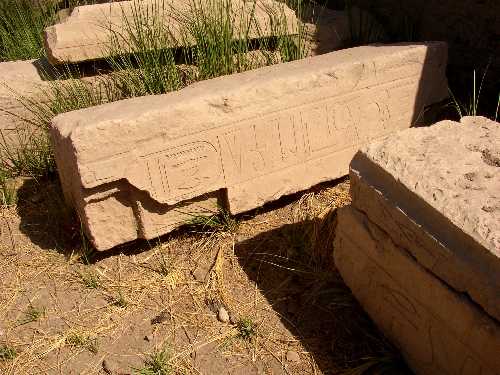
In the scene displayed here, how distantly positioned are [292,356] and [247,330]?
0.74 feet

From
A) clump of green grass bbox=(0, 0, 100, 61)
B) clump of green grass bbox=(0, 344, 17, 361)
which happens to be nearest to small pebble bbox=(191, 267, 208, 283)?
clump of green grass bbox=(0, 344, 17, 361)

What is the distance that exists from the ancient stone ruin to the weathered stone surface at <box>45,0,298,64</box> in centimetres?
163

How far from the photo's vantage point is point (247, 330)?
7.86 feet

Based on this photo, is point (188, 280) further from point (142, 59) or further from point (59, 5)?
point (59, 5)

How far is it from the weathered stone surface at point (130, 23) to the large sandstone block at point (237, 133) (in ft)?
2.40

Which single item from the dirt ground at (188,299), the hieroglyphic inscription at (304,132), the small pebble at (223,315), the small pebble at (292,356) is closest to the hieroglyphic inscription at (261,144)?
the hieroglyphic inscription at (304,132)

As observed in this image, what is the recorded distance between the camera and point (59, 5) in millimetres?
5105

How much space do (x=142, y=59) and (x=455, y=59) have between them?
6.91ft

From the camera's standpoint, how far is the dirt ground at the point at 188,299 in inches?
90.8

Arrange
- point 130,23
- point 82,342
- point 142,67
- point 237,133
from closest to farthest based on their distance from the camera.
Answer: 1. point 82,342
2. point 237,133
3. point 142,67
4. point 130,23

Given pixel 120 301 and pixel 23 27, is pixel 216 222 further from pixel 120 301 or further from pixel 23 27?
pixel 23 27

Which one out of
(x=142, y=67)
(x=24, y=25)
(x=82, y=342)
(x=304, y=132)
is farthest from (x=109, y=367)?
(x=24, y=25)

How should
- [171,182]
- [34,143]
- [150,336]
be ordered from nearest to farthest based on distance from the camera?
[150,336], [171,182], [34,143]

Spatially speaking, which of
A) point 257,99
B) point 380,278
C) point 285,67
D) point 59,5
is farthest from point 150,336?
point 59,5
